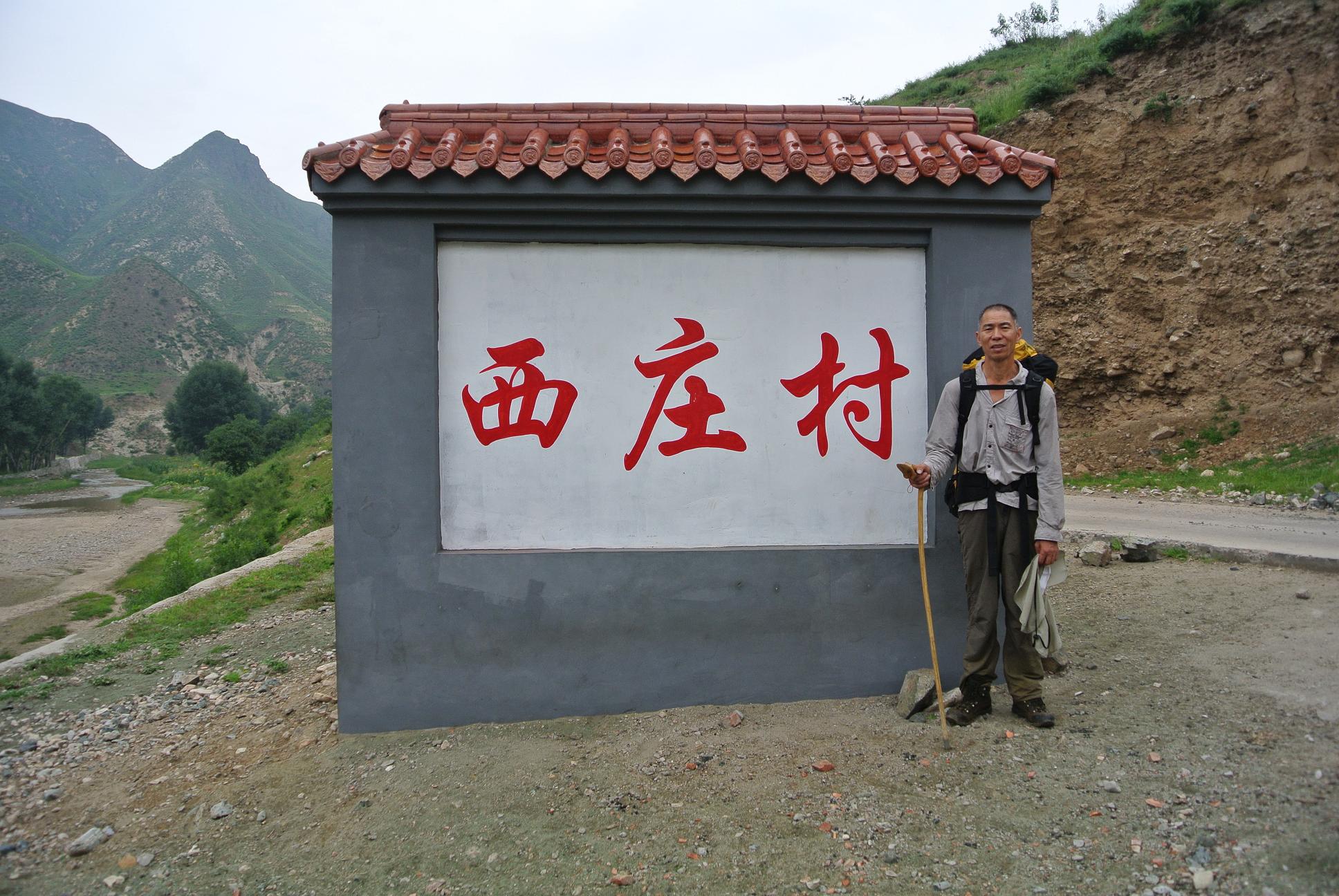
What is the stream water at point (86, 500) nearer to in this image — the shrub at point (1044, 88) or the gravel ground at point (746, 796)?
the gravel ground at point (746, 796)

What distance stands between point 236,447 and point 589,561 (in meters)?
36.0


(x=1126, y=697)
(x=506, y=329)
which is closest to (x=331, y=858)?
(x=506, y=329)

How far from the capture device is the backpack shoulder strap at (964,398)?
3.86 meters

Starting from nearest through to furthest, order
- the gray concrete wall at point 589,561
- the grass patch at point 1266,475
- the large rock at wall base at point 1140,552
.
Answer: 1. the gray concrete wall at point 589,561
2. the large rock at wall base at point 1140,552
3. the grass patch at point 1266,475

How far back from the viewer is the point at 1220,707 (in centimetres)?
379

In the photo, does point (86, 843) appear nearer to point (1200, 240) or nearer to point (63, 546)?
point (1200, 240)

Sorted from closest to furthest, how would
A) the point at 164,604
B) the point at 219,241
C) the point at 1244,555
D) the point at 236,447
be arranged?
1. the point at 1244,555
2. the point at 164,604
3. the point at 236,447
4. the point at 219,241

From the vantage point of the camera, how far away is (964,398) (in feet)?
12.7

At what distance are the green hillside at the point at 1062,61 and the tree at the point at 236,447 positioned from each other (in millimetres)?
30138

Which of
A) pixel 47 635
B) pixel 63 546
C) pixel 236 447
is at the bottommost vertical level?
pixel 47 635

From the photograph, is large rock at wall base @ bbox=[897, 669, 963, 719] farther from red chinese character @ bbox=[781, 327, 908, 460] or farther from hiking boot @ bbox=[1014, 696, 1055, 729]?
red chinese character @ bbox=[781, 327, 908, 460]

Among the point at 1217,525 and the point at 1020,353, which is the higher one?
the point at 1020,353

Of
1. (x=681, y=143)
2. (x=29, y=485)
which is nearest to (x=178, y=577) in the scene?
(x=681, y=143)

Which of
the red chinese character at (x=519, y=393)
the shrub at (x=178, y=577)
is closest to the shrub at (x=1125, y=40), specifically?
the red chinese character at (x=519, y=393)
